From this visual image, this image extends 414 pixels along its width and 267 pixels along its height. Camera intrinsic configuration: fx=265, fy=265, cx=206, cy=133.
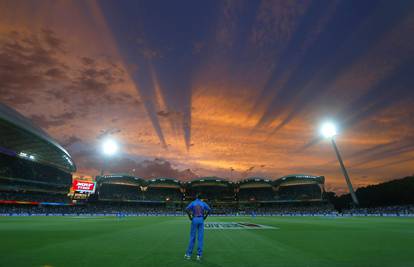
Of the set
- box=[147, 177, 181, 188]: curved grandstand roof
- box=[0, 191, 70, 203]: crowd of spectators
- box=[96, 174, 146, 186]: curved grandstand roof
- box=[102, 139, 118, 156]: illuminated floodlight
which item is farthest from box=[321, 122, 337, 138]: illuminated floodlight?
box=[0, 191, 70, 203]: crowd of spectators

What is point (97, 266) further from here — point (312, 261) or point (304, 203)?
point (304, 203)


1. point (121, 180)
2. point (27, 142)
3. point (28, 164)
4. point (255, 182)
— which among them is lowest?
point (121, 180)

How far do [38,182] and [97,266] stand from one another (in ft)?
361

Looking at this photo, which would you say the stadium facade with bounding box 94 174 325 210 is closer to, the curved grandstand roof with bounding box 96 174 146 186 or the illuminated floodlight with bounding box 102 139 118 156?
the curved grandstand roof with bounding box 96 174 146 186

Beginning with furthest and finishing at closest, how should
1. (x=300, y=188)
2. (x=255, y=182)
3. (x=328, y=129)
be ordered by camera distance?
(x=255, y=182), (x=300, y=188), (x=328, y=129)

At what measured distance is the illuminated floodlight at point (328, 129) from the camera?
63850mm

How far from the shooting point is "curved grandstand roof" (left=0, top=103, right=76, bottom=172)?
60588mm

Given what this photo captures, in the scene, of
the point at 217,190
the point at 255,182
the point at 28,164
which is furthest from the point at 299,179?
the point at 28,164

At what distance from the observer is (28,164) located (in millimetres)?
95562

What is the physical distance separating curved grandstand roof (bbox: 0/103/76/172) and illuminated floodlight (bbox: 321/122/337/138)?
2867 inches

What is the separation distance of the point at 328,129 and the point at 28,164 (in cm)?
9973

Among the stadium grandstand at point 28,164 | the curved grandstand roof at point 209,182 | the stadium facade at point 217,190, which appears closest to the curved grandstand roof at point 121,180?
the stadium facade at point 217,190

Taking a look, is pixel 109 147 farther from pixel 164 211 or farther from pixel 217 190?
pixel 217 190

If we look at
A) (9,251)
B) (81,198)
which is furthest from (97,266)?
(81,198)
